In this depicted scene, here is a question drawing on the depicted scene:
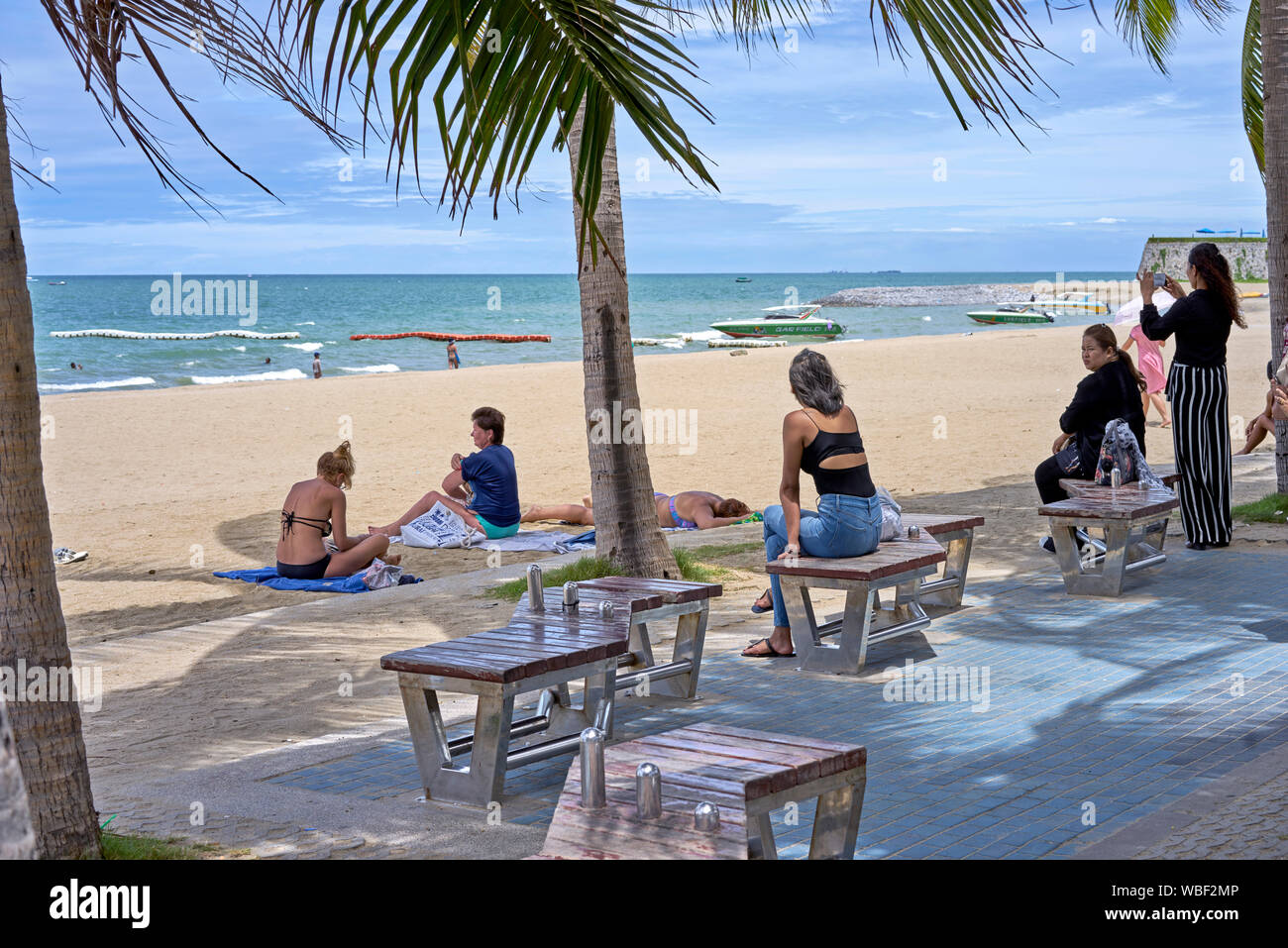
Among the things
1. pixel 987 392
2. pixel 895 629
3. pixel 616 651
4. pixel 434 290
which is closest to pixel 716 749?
pixel 616 651

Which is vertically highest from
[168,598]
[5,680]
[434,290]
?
[434,290]

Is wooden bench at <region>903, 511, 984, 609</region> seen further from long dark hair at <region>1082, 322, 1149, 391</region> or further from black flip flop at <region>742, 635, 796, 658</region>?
long dark hair at <region>1082, 322, 1149, 391</region>

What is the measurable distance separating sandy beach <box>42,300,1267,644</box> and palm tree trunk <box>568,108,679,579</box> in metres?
2.20

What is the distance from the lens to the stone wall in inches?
1996

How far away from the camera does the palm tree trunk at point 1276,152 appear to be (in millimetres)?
8750

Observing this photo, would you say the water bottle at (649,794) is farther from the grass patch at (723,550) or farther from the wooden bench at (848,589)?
the grass patch at (723,550)

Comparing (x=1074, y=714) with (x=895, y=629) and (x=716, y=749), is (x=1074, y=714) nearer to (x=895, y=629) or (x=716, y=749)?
(x=895, y=629)

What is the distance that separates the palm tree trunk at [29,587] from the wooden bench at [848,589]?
10.3 feet

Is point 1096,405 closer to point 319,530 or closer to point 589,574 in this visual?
point 589,574

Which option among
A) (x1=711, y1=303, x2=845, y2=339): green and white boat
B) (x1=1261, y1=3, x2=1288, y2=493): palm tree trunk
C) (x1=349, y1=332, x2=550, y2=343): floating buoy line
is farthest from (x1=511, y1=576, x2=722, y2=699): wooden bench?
(x1=349, y1=332, x2=550, y2=343): floating buoy line

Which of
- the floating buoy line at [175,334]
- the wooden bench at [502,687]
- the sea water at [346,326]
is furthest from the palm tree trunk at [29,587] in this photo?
the floating buoy line at [175,334]

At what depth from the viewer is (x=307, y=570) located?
8.80 meters

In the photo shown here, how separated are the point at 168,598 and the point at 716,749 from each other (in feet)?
21.7

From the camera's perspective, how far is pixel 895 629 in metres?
5.87
